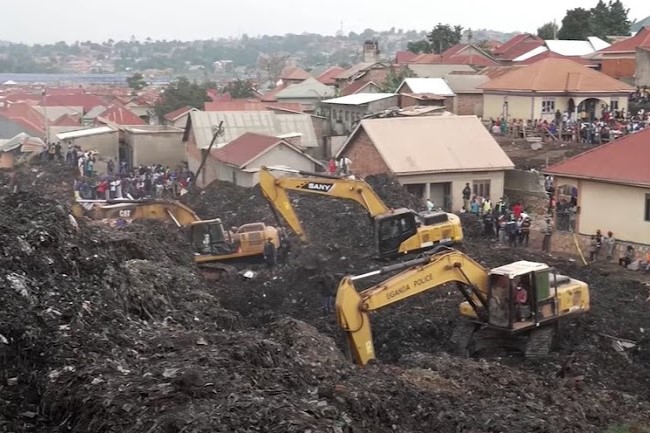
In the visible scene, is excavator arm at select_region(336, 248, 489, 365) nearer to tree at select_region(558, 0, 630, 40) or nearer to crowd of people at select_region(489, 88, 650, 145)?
crowd of people at select_region(489, 88, 650, 145)

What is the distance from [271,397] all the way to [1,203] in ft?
25.4

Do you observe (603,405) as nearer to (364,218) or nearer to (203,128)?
(364,218)

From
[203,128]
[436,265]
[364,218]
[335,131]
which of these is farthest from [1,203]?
[335,131]

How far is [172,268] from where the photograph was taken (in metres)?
15.9

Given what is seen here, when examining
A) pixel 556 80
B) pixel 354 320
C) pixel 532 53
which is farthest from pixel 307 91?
pixel 354 320

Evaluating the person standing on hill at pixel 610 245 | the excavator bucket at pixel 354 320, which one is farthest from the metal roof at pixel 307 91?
the excavator bucket at pixel 354 320

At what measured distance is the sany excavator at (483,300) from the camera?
12.9 metres

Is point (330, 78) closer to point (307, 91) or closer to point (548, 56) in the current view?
point (307, 91)

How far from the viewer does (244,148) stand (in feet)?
103

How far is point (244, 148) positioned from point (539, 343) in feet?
61.1

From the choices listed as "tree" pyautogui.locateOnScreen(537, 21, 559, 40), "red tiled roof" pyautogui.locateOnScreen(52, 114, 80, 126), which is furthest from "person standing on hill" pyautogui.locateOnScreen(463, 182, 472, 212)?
"tree" pyautogui.locateOnScreen(537, 21, 559, 40)

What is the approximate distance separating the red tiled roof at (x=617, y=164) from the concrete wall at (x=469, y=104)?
1762cm

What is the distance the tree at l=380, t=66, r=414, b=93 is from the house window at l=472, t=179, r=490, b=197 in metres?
20.3

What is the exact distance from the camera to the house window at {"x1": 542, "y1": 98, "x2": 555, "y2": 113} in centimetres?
3647
